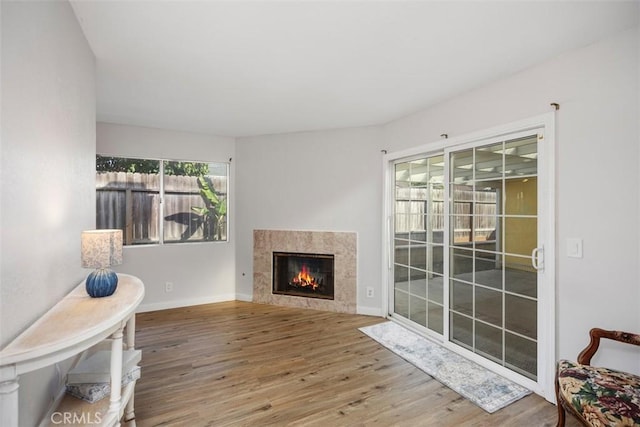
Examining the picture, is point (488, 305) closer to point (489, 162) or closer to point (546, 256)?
point (546, 256)

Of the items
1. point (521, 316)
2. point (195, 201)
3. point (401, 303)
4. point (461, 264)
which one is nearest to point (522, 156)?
point (461, 264)

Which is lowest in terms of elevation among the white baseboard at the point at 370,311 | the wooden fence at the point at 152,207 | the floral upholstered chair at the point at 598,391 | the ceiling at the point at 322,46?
the white baseboard at the point at 370,311

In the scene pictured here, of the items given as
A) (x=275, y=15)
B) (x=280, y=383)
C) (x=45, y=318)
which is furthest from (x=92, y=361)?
(x=275, y=15)

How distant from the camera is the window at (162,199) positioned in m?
4.17

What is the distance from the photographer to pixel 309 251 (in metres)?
4.49

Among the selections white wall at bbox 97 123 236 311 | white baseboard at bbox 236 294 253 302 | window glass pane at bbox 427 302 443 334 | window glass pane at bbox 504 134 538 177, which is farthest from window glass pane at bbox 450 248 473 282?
white wall at bbox 97 123 236 311

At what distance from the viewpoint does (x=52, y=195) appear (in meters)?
1.53

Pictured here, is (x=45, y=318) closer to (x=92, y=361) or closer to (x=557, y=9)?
(x=92, y=361)

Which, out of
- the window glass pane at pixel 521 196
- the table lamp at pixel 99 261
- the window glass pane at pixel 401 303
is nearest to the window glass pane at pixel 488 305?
the window glass pane at pixel 521 196

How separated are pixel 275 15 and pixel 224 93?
1.42m

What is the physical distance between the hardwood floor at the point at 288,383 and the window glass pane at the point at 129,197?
4.28 ft

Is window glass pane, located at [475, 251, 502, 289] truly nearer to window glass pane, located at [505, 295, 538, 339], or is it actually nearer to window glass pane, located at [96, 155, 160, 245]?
window glass pane, located at [505, 295, 538, 339]

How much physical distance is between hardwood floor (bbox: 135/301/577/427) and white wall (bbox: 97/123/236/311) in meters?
0.75

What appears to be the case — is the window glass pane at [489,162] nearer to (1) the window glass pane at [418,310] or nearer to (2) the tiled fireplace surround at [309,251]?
(1) the window glass pane at [418,310]
